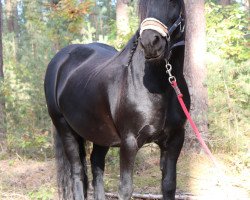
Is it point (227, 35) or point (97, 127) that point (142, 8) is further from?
point (227, 35)

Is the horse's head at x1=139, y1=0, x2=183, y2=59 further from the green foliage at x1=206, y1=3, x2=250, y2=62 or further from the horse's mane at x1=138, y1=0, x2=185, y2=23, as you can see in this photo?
the green foliage at x1=206, y1=3, x2=250, y2=62

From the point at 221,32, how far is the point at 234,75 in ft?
7.70

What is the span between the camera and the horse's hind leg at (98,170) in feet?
13.9

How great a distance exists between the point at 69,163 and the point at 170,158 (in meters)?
1.75

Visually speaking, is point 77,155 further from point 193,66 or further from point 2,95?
point 2,95

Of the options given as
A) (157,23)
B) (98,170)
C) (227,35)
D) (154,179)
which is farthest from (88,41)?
(157,23)

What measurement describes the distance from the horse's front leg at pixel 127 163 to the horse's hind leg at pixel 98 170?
1.31m

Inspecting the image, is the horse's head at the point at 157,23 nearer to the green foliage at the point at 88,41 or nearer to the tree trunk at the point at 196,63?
the green foliage at the point at 88,41

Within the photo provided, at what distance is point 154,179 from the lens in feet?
18.6

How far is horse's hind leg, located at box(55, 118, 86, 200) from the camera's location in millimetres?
4223

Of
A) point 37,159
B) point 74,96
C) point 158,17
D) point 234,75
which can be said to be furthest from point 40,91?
point 158,17

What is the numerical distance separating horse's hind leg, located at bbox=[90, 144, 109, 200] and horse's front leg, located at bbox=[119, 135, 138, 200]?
1306 millimetres

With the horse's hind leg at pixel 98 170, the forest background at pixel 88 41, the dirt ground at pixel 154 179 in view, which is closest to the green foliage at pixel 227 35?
the forest background at pixel 88 41

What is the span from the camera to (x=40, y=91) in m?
8.51
